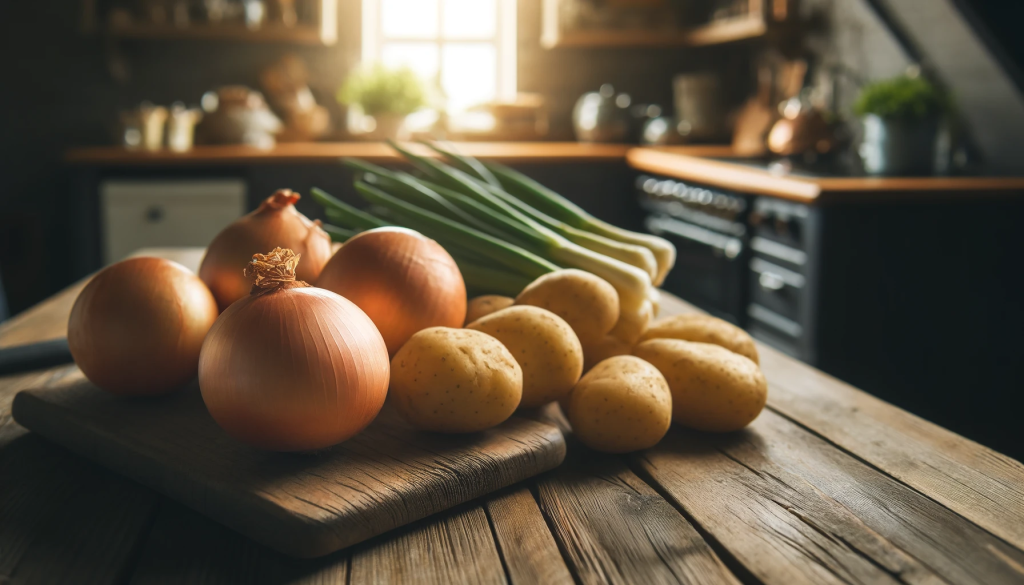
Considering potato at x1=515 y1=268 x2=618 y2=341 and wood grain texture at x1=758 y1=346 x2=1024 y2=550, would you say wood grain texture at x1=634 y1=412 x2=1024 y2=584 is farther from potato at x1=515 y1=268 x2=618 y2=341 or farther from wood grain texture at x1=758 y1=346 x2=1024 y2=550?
potato at x1=515 y1=268 x2=618 y2=341

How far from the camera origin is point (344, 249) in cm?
70

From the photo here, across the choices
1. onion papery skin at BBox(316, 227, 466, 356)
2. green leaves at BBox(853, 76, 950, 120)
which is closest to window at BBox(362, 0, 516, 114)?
green leaves at BBox(853, 76, 950, 120)

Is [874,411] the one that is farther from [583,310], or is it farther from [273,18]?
[273,18]

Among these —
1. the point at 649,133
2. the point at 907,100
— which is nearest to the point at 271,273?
the point at 907,100

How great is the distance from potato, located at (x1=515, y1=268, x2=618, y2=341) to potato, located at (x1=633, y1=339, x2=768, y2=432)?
6 cm

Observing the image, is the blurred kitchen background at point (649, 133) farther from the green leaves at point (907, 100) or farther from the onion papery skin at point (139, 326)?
the onion papery skin at point (139, 326)

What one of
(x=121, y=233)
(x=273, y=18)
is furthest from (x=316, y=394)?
(x=273, y=18)

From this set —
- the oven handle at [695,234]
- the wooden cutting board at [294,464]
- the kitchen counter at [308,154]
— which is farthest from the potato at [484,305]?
the kitchen counter at [308,154]

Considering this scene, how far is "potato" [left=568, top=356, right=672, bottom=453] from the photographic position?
65cm

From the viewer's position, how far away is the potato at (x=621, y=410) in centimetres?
65

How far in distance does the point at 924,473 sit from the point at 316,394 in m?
0.45

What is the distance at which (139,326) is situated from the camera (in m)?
0.65

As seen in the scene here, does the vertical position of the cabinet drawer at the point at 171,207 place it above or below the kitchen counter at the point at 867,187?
below

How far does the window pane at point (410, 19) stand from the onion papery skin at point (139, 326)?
4145mm
